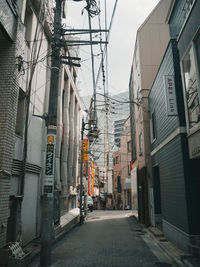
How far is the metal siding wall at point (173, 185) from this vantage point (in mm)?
8586

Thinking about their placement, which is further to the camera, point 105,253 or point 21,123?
point 21,123

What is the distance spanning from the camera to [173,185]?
391 inches

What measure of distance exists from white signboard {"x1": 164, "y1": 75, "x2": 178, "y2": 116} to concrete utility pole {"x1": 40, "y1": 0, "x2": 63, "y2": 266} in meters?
4.59

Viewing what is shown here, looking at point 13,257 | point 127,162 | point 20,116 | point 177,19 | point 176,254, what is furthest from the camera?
point 127,162

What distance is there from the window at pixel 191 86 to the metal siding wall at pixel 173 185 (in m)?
1.27

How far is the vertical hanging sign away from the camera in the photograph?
294 inches

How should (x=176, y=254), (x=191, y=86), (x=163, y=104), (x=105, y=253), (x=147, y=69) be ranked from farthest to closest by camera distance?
1. (x=147, y=69)
2. (x=163, y=104)
3. (x=105, y=253)
4. (x=176, y=254)
5. (x=191, y=86)

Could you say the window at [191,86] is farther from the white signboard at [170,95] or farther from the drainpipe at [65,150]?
the drainpipe at [65,150]

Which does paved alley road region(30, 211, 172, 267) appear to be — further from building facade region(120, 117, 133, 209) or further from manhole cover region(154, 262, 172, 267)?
building facade region(120, 117, 133, 209)

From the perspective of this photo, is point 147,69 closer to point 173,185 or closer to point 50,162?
point 173,185

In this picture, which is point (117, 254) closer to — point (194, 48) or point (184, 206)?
point (184, 206)

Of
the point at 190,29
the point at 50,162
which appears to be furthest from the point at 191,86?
the point at 50,162

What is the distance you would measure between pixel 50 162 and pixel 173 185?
5564mm

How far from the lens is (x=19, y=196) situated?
860cm
